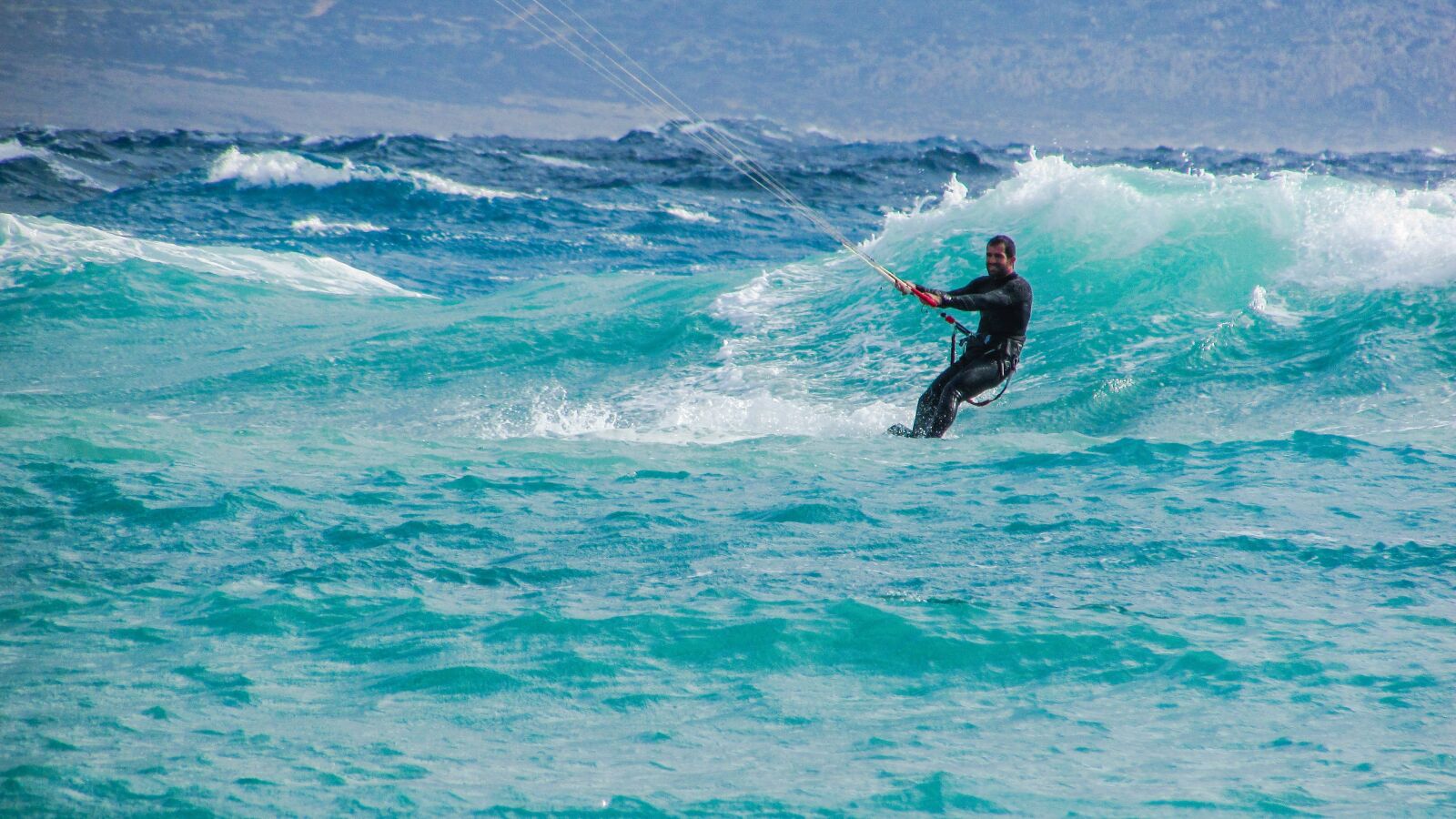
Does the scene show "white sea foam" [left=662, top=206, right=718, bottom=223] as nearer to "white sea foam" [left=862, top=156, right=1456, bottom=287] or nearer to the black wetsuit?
"white sea foam" [left=862, top=156, right=1456, bottom=287]

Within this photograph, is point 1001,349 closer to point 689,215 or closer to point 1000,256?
point 1000,256

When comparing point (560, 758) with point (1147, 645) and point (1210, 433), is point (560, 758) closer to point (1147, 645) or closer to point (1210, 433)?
point (1147, 645)

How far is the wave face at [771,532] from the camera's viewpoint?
4184mm

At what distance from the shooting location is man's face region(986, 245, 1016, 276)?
920 cm

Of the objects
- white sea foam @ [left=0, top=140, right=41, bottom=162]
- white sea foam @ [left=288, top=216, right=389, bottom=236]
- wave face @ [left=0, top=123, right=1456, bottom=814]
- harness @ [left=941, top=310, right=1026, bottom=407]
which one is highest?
white sea foam @ [left=0, top=140, right=41, bottom=162]

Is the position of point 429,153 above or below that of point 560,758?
above

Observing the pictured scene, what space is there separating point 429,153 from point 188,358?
27.6 metres

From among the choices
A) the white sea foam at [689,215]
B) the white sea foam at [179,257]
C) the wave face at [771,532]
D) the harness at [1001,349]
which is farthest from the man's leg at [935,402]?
the white sea foam at [689,215]

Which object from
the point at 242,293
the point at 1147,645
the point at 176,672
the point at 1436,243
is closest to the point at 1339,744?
the point at 1147,645

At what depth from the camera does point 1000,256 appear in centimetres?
920

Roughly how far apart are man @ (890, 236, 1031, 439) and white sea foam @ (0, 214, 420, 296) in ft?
40.4

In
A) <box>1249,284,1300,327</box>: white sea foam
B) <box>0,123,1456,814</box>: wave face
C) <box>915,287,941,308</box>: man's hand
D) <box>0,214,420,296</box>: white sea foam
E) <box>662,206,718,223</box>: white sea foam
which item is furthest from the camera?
<box>662,206,718,223</box>: white sea foam

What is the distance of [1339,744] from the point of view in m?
4.30

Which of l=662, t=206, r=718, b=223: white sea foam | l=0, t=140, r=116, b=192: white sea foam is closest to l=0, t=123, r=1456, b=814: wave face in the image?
l=662, t=206, r=718, b=223: white sea foam
